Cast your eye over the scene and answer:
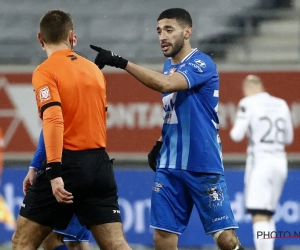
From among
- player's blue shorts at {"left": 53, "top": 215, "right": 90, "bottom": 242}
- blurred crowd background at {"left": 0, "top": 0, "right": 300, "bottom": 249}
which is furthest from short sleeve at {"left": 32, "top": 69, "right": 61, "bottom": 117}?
blurred crowd background at {"left": 0, "top": 0, "right": 300, "bottom": 249}

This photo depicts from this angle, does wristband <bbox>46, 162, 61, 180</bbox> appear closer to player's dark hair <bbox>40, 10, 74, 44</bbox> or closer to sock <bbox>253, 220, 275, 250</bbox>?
player's dark hair <bbox>40, 10, 74, 44</bbox>

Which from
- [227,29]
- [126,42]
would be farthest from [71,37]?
[227,29]

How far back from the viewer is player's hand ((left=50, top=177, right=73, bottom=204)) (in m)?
4.38

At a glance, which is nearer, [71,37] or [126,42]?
[71,37]

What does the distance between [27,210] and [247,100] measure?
4.88 m

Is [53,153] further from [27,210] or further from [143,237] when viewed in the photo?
[143,237]

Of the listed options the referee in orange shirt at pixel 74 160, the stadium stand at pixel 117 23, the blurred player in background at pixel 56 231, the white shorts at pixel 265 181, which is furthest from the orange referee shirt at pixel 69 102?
the stadium stand at pixel 117 23

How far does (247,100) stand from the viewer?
9078mm

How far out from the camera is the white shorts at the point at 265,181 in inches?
343

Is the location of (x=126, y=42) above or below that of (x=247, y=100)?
above

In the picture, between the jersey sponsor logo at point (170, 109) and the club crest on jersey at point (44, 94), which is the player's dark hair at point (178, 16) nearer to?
the jersey sponsor logo at point (170, 109)

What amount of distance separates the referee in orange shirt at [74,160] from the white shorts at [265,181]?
425 cm

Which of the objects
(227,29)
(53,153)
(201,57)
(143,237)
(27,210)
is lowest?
(143,237)

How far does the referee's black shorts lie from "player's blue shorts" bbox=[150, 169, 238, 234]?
0.63 meters
